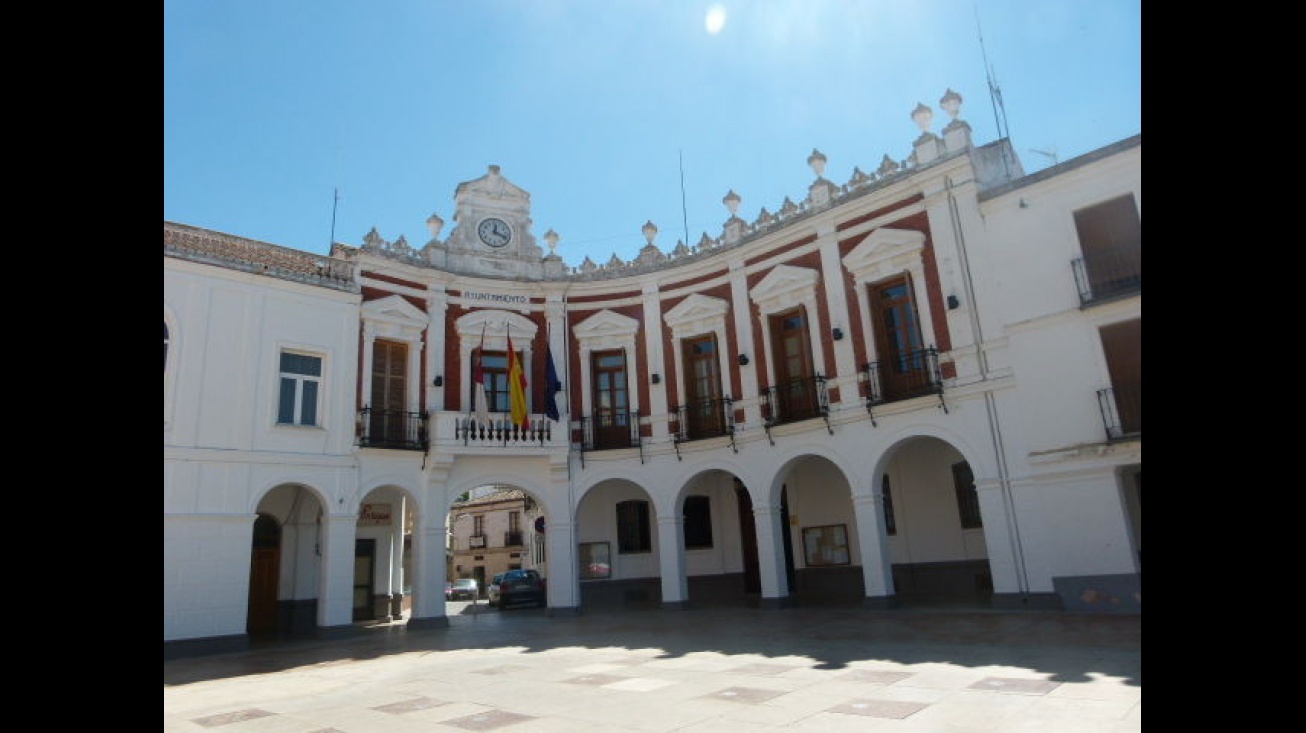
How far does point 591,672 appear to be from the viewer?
9.80 meters

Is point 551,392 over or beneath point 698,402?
over

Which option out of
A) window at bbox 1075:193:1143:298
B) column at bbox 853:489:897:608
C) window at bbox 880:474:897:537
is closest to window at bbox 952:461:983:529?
window at bbox 880:474:897:537

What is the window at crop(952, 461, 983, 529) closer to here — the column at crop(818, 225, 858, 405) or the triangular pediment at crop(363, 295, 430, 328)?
the column at crop(818, 225, 858, 405)

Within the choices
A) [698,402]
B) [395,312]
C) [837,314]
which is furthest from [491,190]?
[837,314]

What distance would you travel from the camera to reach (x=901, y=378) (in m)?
16.2

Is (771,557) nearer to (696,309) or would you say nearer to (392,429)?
(696,309)

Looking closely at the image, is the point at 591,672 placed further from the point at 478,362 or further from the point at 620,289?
the point at 620,289

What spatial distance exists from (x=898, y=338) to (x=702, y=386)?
5.26 meters

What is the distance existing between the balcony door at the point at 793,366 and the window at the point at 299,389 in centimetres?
1053
